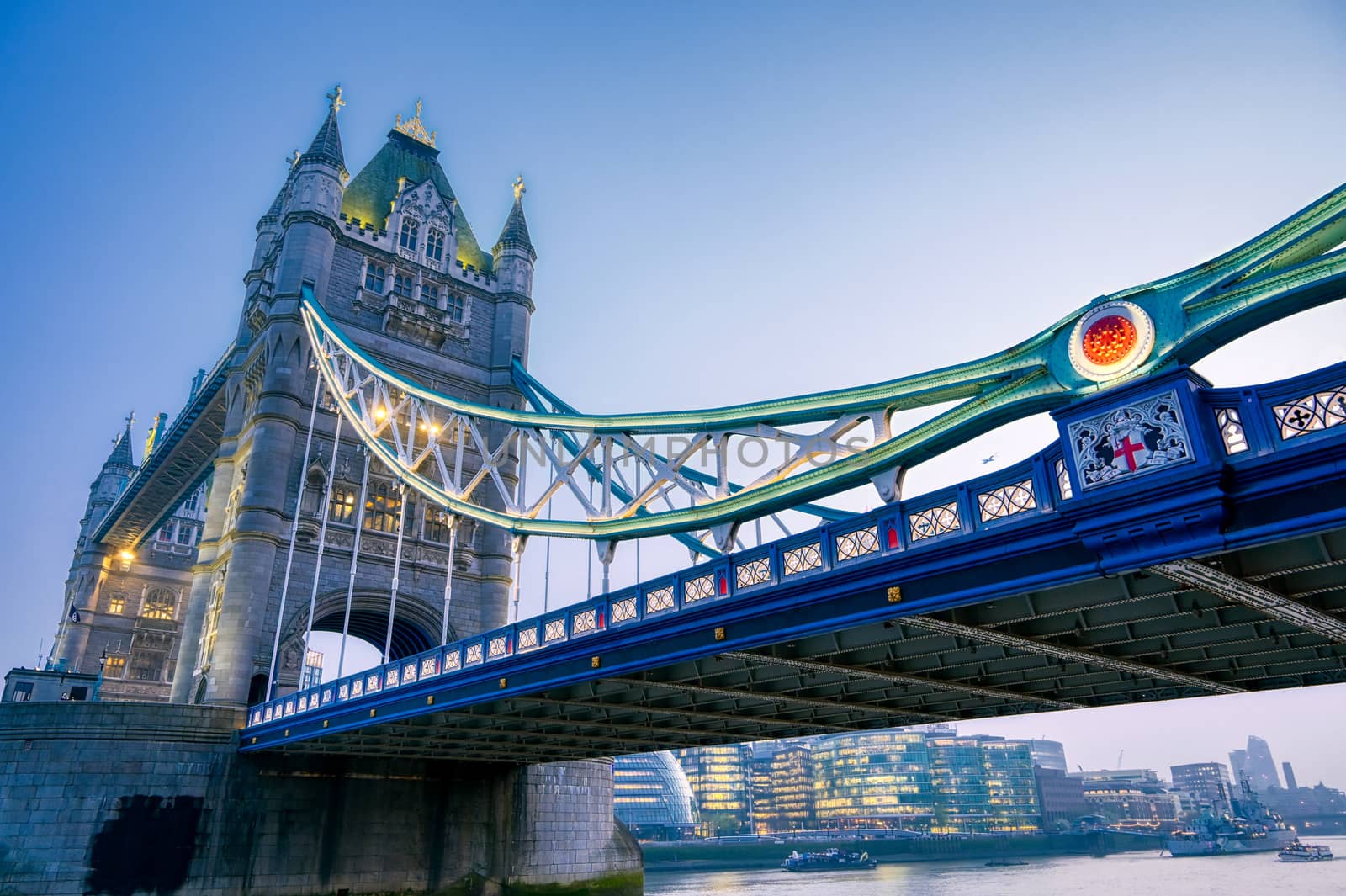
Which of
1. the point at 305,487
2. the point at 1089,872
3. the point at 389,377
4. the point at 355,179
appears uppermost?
the point at 355,179

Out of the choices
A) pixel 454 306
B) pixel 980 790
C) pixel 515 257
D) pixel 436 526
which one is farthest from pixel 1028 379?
pixel 980 790

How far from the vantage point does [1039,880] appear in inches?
2960

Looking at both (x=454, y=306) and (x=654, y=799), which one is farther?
(x=654, y=799)

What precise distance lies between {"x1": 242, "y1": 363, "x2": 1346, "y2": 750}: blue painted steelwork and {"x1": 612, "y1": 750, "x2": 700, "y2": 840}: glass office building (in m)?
113

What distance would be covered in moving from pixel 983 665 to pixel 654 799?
389 feet

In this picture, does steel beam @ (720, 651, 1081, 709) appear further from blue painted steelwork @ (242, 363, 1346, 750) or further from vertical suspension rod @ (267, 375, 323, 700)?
vertical suspension rod @ (267, 375, 323, 700)

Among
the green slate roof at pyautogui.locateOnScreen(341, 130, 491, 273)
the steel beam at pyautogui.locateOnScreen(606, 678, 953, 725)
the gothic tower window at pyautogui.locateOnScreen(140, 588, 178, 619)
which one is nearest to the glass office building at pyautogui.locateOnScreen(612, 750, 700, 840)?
the gothic tower window at pyautogui.locateOnScreen(140, 588, 178, 619)

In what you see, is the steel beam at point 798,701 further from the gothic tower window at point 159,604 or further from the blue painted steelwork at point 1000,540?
the gothic tower window at point 159,604

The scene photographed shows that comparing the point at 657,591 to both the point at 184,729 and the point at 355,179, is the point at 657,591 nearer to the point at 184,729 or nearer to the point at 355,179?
the point at 184,729

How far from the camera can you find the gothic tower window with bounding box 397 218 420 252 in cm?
4681

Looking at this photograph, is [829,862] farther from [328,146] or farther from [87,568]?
[328,146]

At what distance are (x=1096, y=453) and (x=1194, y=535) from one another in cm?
135

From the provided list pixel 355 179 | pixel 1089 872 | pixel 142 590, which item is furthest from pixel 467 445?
pixel 1089 872

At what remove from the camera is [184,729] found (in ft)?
97.8
